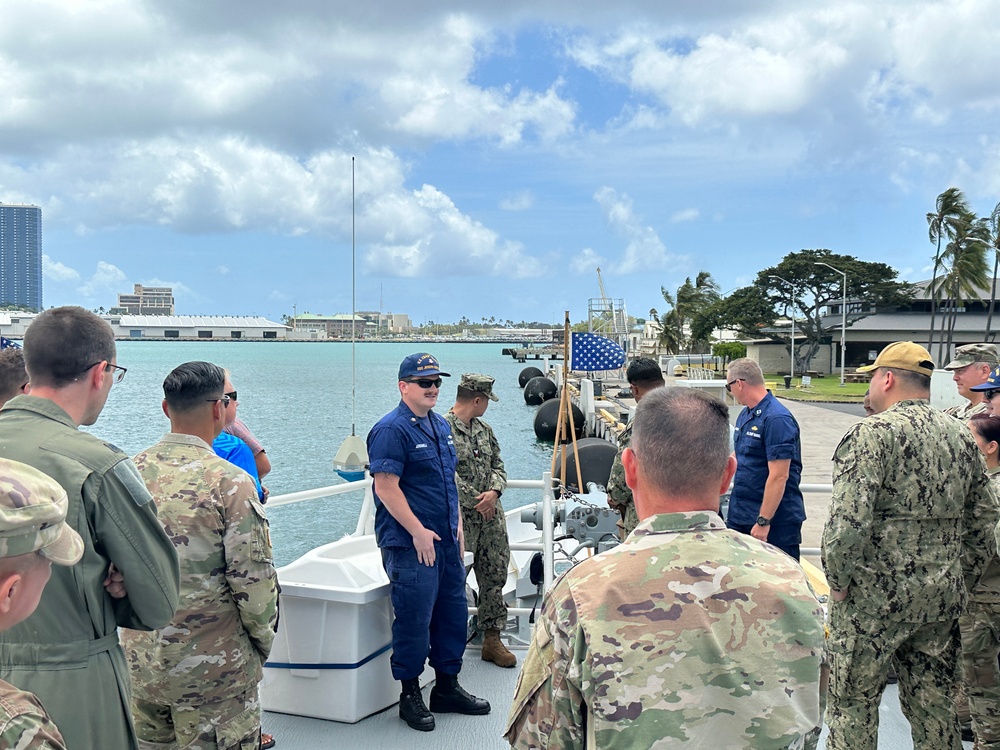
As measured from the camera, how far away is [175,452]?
2732 millimetres

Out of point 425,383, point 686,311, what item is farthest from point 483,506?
point 686,311

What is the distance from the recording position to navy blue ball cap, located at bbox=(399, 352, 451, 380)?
3961 mm

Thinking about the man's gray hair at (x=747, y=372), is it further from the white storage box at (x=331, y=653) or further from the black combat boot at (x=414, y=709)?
the black combat boot at (x=414, y=709)

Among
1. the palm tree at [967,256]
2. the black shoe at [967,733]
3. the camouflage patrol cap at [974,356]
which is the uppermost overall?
the palm tree at [967,256]

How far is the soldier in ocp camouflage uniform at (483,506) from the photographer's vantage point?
4648mm

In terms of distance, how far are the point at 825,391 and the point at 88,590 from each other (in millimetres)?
45731

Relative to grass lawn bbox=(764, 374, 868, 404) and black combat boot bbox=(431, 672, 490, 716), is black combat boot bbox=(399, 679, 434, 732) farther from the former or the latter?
grass lawn bbox=(764, 374, 868, 404)

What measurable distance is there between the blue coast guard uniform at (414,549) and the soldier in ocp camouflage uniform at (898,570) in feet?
5.75

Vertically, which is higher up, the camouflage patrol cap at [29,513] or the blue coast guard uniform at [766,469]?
the camouflage patrol cap at [29,513]

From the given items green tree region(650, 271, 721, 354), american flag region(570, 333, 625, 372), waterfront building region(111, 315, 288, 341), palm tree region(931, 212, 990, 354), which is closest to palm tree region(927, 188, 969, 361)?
palm tree region(931, 212, 990, 354)

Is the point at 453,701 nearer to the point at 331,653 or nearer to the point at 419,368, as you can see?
the point at 331,653

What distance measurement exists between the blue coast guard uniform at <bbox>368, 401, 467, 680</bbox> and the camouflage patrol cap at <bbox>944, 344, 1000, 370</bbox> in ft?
10.6

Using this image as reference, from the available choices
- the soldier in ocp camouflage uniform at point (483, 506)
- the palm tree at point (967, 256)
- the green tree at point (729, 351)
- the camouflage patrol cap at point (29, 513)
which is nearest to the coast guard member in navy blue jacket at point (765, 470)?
the soldier in ocp camouflage uniform at point (483, 506)

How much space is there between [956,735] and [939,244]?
181ft
